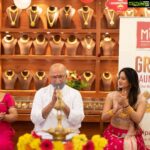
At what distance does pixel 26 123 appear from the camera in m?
5.43

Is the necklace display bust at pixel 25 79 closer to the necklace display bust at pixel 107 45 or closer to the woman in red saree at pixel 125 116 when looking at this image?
the necklace display bust at pixel 107 45

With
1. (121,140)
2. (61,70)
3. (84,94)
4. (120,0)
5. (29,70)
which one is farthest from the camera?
(29,70)

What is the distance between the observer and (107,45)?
534 centimetres

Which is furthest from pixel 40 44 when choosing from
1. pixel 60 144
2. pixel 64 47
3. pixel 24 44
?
pixel 60 144

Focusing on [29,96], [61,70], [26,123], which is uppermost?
[61,70]

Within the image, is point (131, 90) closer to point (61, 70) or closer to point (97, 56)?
point (61, 70)

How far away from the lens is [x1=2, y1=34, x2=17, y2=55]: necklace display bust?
5.40 meters

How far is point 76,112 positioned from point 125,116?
1.55 ft

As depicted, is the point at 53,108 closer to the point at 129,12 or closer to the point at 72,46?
the point at 72,46

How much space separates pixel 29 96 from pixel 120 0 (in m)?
1.84

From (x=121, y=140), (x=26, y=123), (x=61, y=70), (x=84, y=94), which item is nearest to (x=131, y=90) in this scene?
(x=121, y=140)

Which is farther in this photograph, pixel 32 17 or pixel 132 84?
pixel 32 17

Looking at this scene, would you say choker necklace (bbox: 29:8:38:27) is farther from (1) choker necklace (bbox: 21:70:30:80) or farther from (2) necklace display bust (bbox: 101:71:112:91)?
(2) necklace display bust (bbox: 101:71:112:91)

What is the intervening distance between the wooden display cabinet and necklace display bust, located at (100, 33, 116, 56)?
56mm
